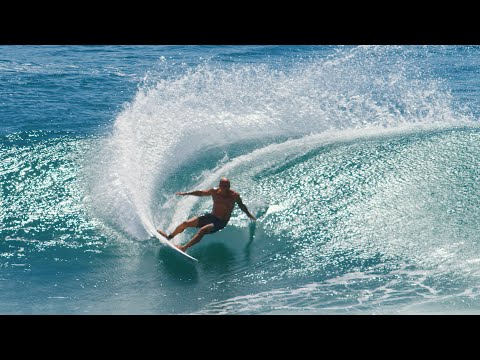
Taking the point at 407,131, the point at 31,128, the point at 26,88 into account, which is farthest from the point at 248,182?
the point at 26,88

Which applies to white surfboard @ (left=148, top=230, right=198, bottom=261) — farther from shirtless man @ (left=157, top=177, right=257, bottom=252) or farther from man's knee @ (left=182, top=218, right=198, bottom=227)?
man's knee @ (left=182, top=218, right=198, bottom=227)

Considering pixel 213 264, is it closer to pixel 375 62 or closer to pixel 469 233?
pixel 469 233

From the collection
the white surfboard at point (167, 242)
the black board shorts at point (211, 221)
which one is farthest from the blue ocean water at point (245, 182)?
the black board shorts at point (211, 221)

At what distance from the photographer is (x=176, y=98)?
63.3ft

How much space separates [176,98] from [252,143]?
314 centimetres

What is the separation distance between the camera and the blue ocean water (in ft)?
38.7

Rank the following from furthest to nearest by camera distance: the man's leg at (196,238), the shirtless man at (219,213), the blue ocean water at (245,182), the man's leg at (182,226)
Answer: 1. the shirtless man at (219,213)
2. the man's leg at (182,226)
3. the man's leg at (196,238)
4. the blue ocean water at (245,182)

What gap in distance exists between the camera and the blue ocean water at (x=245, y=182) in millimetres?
11789

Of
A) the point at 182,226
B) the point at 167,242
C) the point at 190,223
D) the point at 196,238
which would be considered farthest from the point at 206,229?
the point at 167,242

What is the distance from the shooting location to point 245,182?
51.3 ft

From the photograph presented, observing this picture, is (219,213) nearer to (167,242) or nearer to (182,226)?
(182,226)

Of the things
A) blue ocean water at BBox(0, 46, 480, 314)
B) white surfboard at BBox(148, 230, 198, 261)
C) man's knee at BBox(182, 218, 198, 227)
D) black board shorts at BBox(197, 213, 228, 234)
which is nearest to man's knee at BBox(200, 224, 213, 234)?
black board shorts at BBox(197, 213, 228, 234)

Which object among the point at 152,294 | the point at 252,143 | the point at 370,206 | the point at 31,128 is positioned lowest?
the point at 152,294

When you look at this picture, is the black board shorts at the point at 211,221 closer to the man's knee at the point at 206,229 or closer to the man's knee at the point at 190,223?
the man's knee at the point at 190,223
